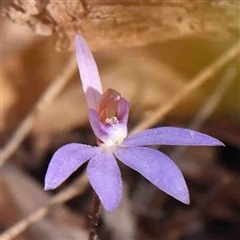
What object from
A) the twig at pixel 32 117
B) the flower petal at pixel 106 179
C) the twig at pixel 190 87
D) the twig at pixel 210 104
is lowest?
the twig at pixel 210 104

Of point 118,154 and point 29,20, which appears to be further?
point 29,20

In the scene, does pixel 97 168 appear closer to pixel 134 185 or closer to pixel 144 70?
pixel 134 185

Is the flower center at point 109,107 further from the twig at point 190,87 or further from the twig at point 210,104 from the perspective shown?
the twig at point 210,104

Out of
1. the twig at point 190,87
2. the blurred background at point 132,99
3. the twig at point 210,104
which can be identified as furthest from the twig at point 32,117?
the twig at point 210,104

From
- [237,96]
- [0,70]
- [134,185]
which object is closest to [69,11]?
[0,70]

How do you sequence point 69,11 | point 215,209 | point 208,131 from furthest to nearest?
point 208,131
point 215,209
point 69,11
